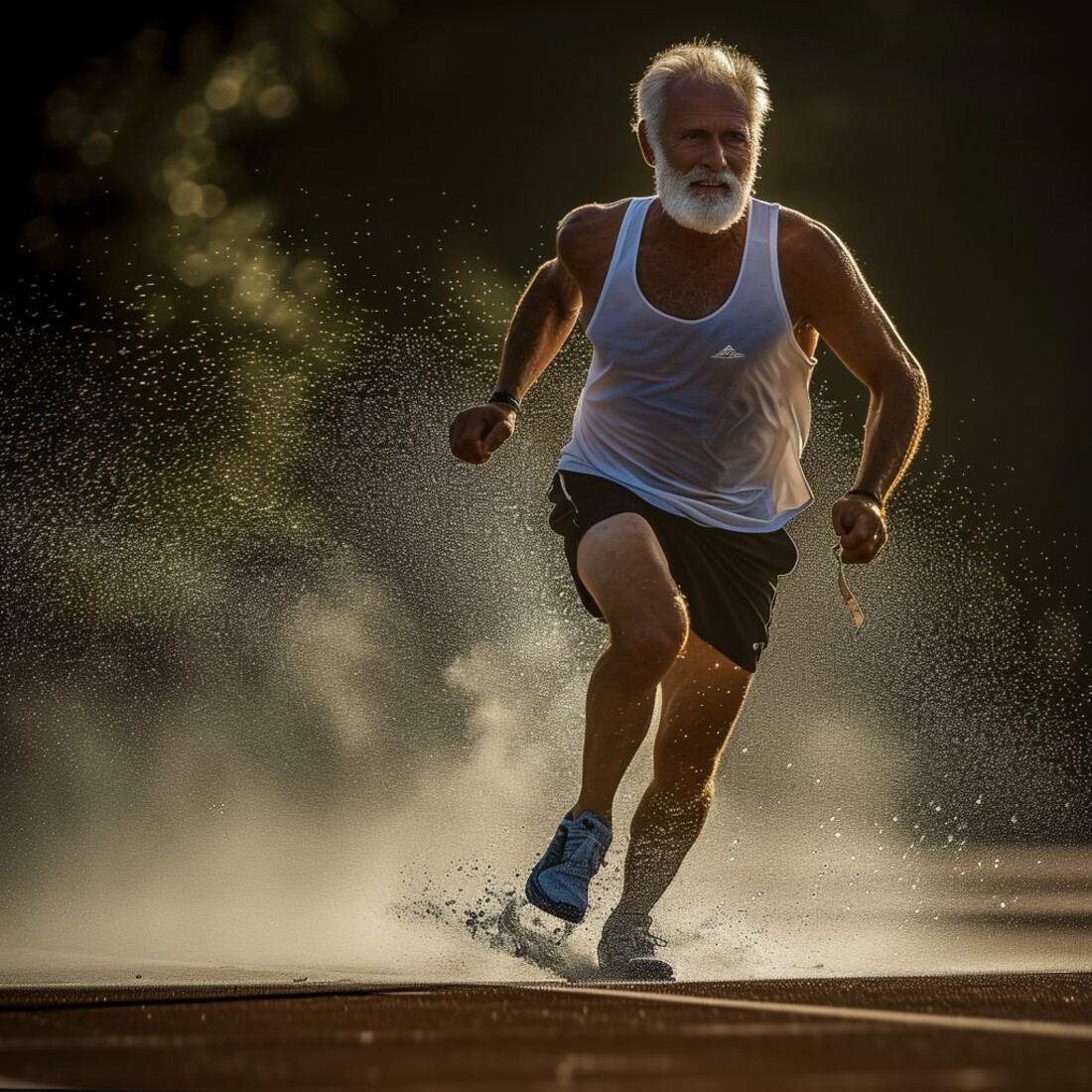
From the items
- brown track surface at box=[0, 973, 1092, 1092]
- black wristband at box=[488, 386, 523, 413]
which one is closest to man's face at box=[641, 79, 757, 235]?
black wristband at box=[488, 386, 523, 413]

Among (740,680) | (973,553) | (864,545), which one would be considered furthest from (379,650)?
(973,553)

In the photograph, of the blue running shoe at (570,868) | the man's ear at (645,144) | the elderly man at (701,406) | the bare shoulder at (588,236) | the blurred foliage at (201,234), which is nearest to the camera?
the blue running shoe at (570,868)

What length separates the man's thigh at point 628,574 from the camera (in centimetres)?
432

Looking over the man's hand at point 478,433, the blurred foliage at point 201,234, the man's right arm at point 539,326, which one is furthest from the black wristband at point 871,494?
the blurred foliage at point 201,234

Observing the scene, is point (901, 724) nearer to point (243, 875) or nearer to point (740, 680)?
point (243, 875)

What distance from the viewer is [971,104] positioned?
45.7ft

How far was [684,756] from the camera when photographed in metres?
4.68

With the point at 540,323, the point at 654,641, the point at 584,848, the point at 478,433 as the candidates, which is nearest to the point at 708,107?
the point at 540,323

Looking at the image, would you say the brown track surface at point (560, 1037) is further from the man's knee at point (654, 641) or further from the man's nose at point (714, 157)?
the man's nose at point (714, 157)

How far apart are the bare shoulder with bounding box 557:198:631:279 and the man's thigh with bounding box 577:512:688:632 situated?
0.58 meters

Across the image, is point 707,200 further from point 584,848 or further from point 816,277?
point 584,848

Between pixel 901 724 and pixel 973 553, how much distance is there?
213 inches

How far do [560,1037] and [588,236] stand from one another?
2530 mm

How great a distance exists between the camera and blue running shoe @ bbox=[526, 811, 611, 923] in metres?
4.16
